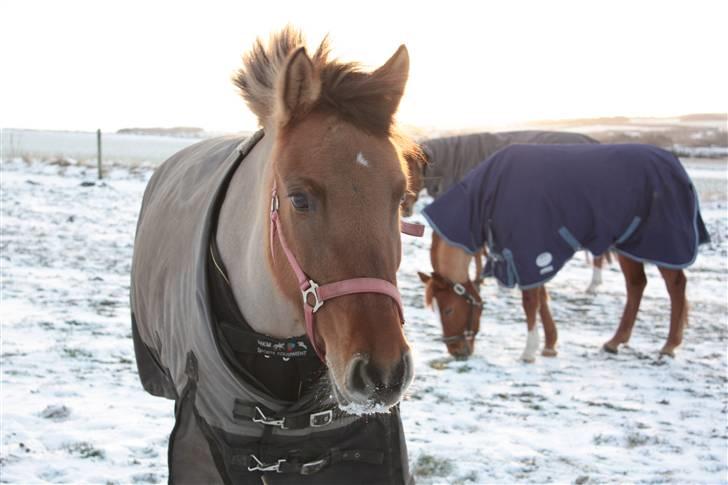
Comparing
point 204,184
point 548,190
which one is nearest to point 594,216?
point 548,190

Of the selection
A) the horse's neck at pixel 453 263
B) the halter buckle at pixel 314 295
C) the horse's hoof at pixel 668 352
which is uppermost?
the halter buckle at pixel 314 295

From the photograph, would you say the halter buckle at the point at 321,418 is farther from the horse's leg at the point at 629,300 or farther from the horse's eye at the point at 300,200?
the horse's leg at the point at 629,300

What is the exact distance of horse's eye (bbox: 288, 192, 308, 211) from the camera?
5.75ft

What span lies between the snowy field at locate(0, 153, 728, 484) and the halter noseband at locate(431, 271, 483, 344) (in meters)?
0.18

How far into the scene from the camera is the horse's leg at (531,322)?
5539 millimetres

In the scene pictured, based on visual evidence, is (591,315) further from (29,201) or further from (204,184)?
(29,201)

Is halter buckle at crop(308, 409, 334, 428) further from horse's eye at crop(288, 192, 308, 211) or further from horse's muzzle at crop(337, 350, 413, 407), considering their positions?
horse's eye at crop(288, 192, 308, 211)

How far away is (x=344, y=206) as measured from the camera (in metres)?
1.71

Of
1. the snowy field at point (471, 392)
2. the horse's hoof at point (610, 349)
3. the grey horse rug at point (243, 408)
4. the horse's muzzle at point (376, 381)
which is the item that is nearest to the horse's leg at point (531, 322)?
the snowy field at point (471, 392)

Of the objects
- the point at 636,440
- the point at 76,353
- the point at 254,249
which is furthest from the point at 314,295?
the point at 76,353

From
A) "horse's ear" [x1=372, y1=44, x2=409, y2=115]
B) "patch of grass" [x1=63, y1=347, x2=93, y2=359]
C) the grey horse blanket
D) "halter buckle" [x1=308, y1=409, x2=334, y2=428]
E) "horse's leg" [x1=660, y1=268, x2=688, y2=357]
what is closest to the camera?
"horse's ear" [x1=372, y1=44, x2=409, y2=115]

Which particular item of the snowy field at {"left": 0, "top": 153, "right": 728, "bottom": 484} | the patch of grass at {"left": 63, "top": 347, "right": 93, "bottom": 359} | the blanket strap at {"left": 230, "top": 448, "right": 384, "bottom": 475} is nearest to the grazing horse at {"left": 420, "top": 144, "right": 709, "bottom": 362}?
the snowy field at {"left": 0, "top": 153, "right": 728, "bottom": 484}

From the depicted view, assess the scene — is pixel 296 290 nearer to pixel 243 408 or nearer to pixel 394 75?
pixel 243 408

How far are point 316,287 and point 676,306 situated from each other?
4.99 m
